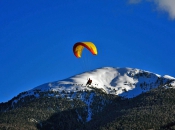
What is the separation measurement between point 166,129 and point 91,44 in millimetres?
83059

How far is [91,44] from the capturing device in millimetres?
120500

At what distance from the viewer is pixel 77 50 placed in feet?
413

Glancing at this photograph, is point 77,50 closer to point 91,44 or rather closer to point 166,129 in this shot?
point 91,44

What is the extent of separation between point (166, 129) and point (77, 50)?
7948 cm

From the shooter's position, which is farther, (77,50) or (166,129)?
(166,129)

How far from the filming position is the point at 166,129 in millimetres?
190750

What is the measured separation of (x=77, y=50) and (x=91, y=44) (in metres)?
6.78

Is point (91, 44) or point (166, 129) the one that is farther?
point (166, 129)

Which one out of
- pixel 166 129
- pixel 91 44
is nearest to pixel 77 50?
pixel 91 44
